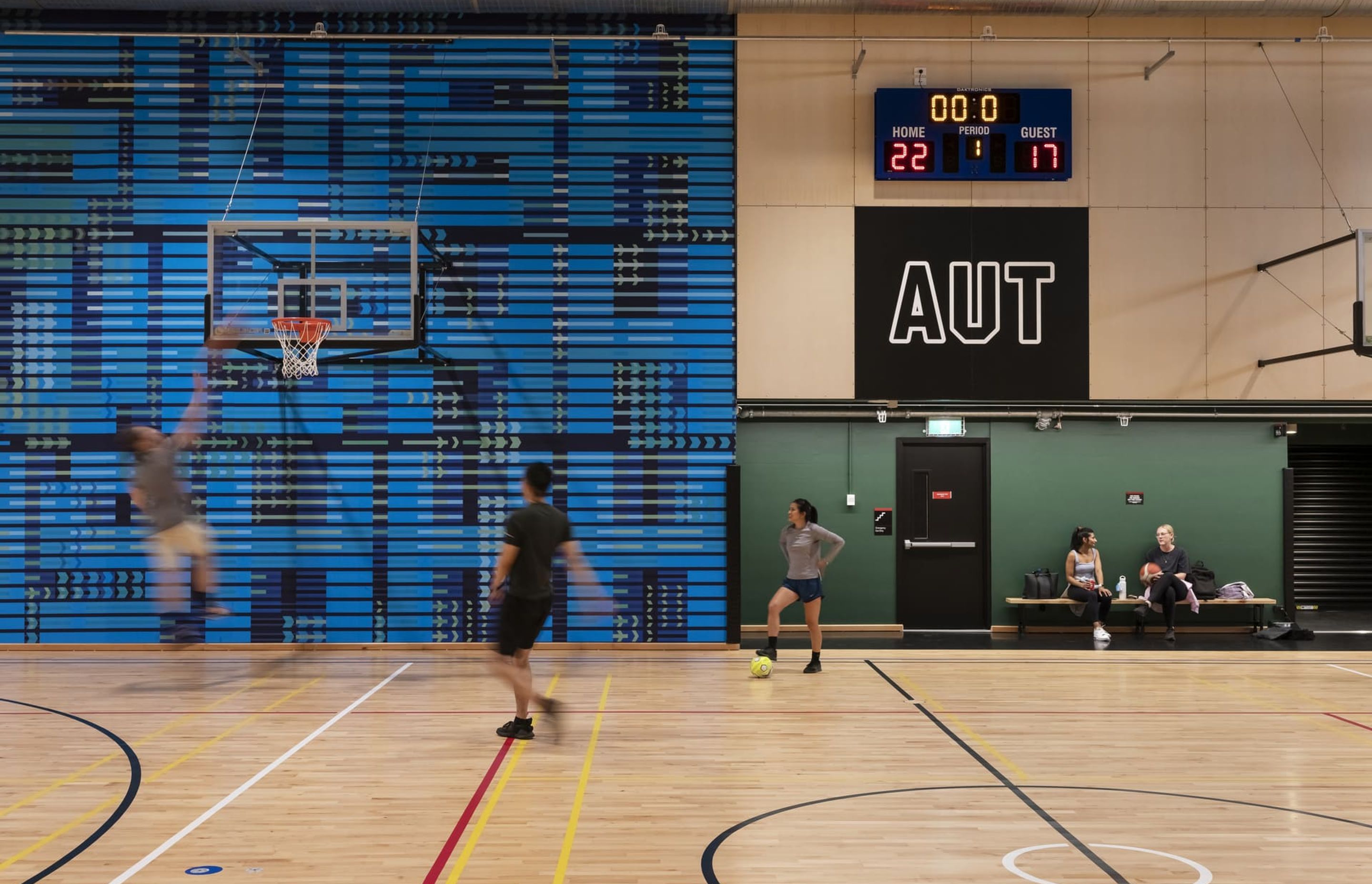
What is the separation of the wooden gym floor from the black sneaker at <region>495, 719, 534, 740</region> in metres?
0.07

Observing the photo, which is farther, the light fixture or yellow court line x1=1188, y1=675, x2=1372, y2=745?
the light fixture

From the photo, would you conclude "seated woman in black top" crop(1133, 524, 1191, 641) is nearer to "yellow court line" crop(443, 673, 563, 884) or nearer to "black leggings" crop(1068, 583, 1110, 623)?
"black leggings" crop(1068, 583, 1110, 623)

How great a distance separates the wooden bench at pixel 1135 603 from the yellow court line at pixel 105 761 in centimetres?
911

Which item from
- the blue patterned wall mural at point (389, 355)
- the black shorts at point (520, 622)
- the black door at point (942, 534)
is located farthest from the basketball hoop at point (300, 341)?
the black door at point (942, 534)

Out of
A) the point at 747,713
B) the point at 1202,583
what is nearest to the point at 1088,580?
the point at 1202,583

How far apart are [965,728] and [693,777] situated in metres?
2.57

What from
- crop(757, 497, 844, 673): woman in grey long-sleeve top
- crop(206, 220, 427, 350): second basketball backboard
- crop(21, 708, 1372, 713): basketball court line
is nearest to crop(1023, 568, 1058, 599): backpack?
crop(757, 497, 844, 673): woman in grey long-sleeve top

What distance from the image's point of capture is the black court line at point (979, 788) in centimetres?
510

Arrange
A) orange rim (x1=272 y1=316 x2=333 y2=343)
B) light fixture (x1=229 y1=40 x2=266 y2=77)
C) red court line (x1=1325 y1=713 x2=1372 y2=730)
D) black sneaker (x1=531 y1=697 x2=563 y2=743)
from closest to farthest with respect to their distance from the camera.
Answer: black sneaker (x1=531 y1=697 x2=563 y2=743) → red court line (x1=1325 y1=713 x2=1372 y2=730) → orange rim (x1=272 y1=316 x2=333 y2=343) → light fixture (x1=229 y1=40 x2=266 y2=77)

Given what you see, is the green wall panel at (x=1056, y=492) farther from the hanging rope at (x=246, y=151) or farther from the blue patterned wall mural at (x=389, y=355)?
the hanging rope at (x=246, y=151)

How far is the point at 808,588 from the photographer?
32.1 feet

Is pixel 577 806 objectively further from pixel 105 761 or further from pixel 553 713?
pixel 105 761

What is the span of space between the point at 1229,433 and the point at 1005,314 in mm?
3521

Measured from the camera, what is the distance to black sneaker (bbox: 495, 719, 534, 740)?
7.08m
